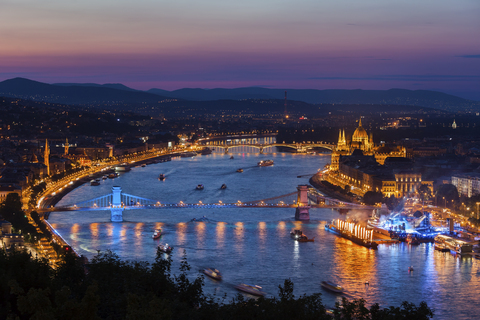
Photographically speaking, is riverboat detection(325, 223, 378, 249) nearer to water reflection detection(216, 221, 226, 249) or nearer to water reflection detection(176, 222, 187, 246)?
water reflection detection(216, 221, 226, 249)

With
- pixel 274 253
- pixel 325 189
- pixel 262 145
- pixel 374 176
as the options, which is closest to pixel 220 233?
pixel 274 253

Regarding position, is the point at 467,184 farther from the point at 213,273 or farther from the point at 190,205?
the point at 213,273

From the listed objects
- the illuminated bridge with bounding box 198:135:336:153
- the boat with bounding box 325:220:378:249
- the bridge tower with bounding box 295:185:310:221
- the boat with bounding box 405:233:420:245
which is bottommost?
the boat with bounding box 405:233:420:245

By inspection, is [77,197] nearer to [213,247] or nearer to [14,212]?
[14,212]

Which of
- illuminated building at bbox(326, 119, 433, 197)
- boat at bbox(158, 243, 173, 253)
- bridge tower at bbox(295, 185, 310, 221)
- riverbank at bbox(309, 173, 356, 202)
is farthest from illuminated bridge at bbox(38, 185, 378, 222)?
illuminated building at bbox(326, 119, 433, 197)

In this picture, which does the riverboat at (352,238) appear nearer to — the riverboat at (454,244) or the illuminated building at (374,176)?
the riverboat at (454,244)

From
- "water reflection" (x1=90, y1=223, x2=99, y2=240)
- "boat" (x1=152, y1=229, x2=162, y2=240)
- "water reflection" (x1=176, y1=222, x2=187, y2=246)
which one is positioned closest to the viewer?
"water reflection" (x1=176, y1=222, x2=187, y2=246)

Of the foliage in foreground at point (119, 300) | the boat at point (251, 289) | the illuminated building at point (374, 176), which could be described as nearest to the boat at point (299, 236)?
the boat at point (251, 289)
